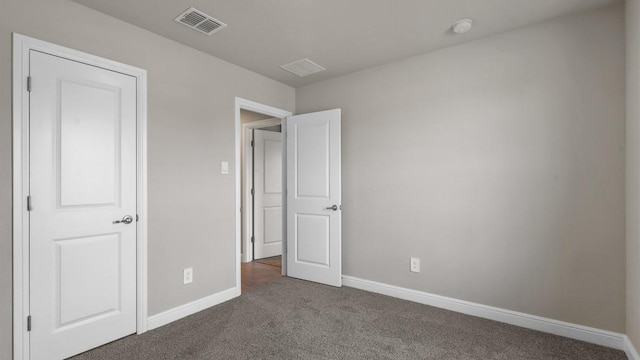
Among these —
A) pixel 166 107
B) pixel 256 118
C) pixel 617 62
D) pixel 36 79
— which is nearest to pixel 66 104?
pixel 36 79

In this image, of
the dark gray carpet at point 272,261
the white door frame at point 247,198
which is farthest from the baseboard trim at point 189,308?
the white door frame at point 247,198

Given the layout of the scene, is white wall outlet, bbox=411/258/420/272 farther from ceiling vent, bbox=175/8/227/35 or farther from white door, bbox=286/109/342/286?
ceiling vent, bbox=175/8/227/35

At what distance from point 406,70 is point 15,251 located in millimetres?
3450

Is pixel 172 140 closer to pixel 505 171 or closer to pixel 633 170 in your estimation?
pixel 505 171

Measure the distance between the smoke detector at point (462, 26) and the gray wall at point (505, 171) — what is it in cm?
31

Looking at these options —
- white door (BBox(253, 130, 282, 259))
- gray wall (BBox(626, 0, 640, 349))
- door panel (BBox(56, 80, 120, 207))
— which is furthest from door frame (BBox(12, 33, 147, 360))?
gray wall (BBox(626, 0, 640, 349))

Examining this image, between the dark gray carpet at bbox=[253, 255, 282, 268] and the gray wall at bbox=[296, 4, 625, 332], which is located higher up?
the gray wall at bbox=[296, 4, 625, 332]

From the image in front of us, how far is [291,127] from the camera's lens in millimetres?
3822

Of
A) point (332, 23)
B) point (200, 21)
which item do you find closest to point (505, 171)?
point (332, 23)

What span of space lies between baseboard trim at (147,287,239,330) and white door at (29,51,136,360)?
6.7 inches

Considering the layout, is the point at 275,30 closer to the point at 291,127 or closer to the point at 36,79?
the point at 291,127

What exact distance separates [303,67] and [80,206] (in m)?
2.41

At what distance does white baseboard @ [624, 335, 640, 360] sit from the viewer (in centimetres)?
192

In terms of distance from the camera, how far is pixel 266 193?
4887mm
